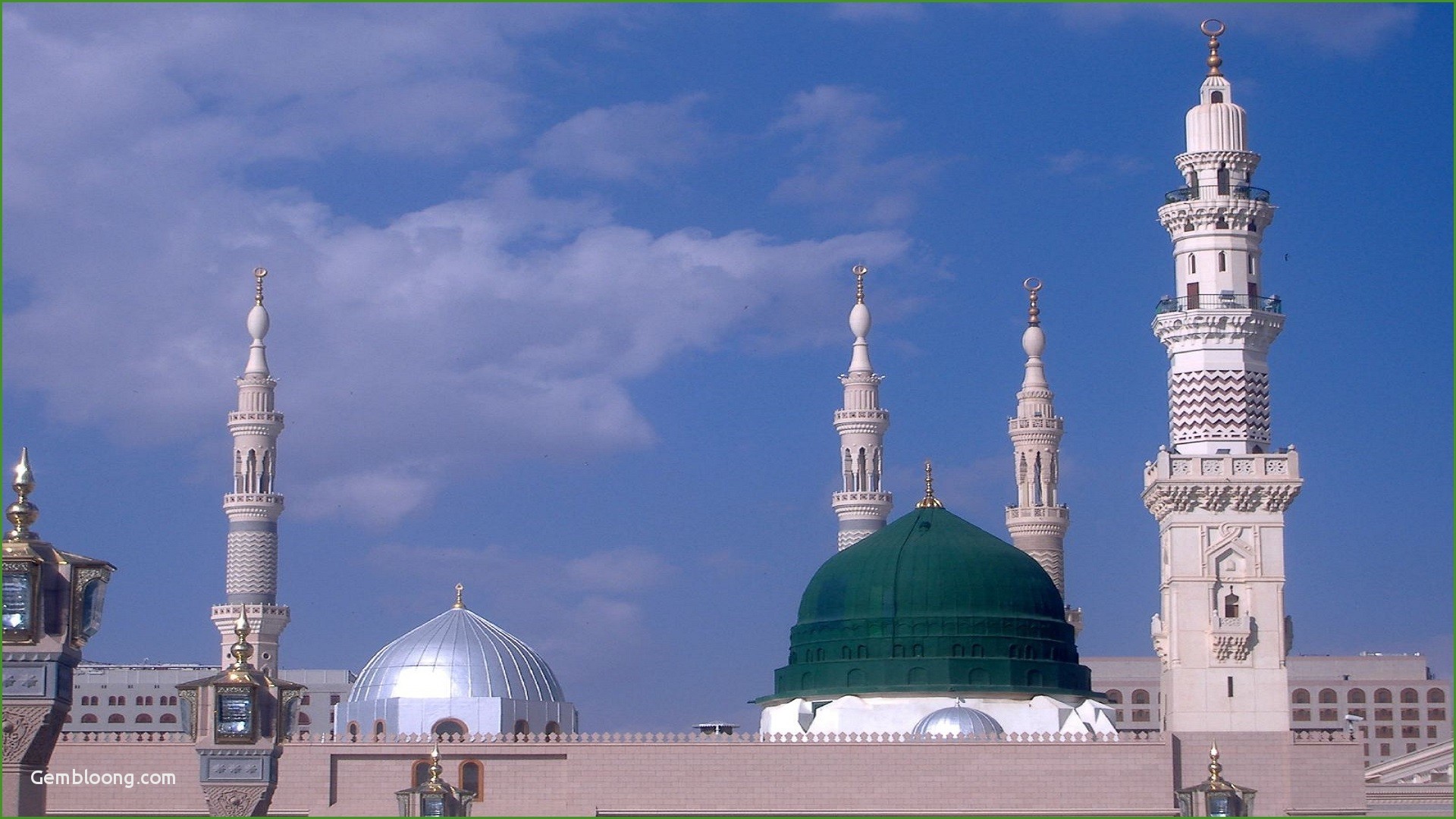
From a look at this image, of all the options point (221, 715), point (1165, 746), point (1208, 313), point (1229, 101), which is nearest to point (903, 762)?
point (1165, 746)

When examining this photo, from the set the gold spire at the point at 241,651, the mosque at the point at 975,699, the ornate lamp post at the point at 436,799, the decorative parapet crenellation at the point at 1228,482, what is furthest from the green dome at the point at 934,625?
the gold spire at the point at 241,651

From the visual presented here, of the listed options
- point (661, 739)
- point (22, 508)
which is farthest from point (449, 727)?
point (22, 508)

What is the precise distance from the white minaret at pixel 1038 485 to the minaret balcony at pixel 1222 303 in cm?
850

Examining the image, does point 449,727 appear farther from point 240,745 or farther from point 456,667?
point 240,745

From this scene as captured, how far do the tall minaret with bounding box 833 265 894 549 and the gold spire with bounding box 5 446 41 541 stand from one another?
29.4 m

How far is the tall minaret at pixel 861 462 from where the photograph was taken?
43.9 meters

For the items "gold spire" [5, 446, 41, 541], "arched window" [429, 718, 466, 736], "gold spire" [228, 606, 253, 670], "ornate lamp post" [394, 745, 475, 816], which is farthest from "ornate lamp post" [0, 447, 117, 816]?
"arched window" [429, 718, 466, 736]

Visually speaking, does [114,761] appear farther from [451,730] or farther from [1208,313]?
[1208,313]

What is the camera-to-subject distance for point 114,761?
35.8 meters

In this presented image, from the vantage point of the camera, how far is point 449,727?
122ft

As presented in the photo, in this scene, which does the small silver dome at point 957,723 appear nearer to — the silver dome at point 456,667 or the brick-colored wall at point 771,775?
the brick-colored wall at point 771,775

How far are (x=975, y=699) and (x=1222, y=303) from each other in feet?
26.5

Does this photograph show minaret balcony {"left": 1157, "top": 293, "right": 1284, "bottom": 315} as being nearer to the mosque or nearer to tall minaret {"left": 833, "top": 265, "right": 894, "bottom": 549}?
the mosque

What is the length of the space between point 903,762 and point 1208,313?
349 inches
